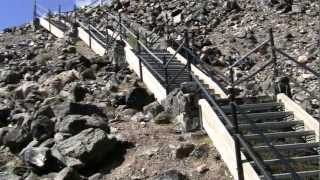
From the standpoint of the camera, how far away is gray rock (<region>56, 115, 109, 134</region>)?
39.2ft

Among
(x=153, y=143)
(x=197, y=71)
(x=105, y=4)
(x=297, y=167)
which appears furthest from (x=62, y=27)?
(x=297, y=167)

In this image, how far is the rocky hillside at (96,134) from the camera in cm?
1050

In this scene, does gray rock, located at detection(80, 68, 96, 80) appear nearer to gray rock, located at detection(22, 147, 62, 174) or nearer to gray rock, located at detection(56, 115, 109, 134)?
gray rock, located at detection(56, 115, 109, 134)

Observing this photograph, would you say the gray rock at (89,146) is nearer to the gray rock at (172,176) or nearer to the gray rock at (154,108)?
the gray rock at (172,176)

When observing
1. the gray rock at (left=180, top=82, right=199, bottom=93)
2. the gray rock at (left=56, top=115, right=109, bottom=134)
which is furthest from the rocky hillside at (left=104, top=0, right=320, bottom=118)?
the gray rock at (left=56, top=115, right=109, bottom=134)

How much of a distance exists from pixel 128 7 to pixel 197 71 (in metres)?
20.0

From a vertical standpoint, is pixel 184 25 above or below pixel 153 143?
above

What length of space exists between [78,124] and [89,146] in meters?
1.30

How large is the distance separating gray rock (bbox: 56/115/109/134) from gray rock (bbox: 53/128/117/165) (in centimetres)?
65

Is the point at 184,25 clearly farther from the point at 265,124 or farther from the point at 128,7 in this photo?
the point at 265,124

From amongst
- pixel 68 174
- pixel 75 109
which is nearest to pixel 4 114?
pixel 75 109

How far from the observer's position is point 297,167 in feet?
31.4

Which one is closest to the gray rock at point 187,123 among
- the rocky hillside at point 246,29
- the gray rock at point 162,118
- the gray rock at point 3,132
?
the gray rock at point 162,118

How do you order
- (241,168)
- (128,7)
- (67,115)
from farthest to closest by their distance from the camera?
(128,7) → (67,115) → (241,168)
